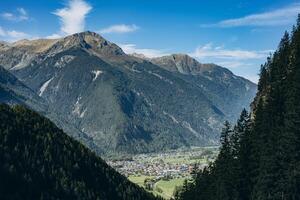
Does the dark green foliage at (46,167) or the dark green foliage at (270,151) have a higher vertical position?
the dark green foliage at (270,151)

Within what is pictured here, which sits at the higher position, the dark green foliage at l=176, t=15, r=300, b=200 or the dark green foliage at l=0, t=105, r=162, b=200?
the dark green foliage at l=176, t=15, r=300, b=200

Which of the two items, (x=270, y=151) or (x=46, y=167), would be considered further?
(x=46, y=167)

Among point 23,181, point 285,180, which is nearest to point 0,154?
point 23,181

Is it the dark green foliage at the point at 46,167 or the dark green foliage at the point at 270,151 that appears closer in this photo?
the dark green foliage at the point at 270,151

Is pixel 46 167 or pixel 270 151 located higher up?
pixel 270 151

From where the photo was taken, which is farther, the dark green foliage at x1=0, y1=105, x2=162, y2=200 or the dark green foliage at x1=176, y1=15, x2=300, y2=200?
the dark green foliage at x1=0, y1=105, x2=162, y2=200
